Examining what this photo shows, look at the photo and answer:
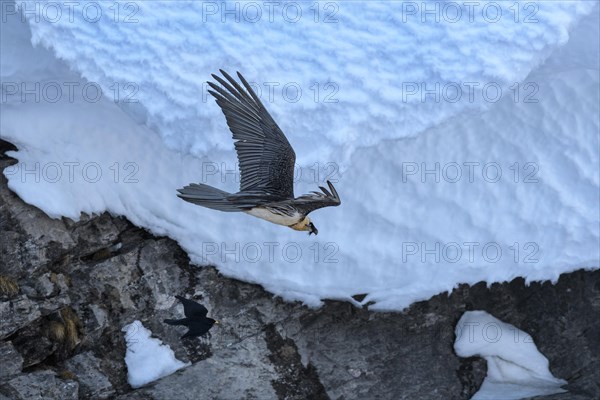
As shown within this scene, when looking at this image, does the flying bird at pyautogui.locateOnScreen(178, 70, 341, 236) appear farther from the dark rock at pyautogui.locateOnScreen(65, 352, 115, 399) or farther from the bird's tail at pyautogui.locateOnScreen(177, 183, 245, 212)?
the dark rock at pyautogui.locateOnScreen(65, 352, 115, 399)

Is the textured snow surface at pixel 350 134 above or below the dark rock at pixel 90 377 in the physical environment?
above

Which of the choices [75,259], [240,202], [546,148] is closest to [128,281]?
[75,259]

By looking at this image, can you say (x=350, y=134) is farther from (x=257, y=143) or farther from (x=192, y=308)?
(x=192, y=308)

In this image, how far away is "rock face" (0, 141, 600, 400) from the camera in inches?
221

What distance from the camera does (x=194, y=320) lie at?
5625 mm

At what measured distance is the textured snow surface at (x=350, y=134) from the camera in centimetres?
562

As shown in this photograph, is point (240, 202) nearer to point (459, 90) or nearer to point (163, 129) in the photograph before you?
point (163, 129)

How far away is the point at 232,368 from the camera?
5.95m

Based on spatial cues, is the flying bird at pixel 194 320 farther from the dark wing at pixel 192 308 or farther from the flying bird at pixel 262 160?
the flying bird at pixel 262 160

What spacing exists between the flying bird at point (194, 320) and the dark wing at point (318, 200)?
102cm

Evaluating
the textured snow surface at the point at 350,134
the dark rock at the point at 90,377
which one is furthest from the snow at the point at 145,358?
the textured snow surface at the point at 350,134

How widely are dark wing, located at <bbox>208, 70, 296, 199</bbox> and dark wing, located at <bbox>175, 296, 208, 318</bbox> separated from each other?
831 millimetres

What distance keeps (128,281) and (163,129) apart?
40.5 inches

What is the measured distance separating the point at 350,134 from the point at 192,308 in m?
1.46
